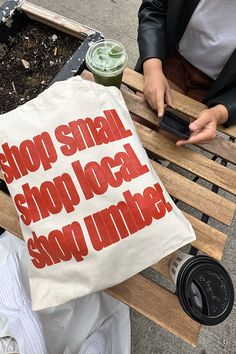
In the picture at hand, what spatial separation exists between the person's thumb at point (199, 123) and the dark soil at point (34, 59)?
2.18ft

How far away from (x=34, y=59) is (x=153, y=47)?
1.73ft

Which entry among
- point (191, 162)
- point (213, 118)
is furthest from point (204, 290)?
point (213, 118)

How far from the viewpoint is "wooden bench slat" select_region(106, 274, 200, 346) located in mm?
831

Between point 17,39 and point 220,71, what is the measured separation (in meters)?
0.84

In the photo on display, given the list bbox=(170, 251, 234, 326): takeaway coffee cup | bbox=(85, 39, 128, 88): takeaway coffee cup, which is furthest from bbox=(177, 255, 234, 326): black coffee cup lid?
bbox=(85, 39, 128, 88): takeaway coffee cup

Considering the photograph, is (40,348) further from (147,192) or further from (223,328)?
(223,328)

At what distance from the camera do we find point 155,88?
104cm

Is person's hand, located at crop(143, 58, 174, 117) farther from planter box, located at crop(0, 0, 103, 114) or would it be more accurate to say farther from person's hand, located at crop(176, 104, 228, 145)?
planter box, located at crop(0, 0, 103, 114)

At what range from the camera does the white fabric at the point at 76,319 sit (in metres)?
0.95

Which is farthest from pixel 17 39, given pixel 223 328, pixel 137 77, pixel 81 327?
pixel 223 328

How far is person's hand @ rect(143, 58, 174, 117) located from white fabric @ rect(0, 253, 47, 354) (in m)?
0.66

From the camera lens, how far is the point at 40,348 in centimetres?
80

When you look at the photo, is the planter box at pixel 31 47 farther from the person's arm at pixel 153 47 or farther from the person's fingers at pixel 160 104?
the person's fingers at pixel 160 104

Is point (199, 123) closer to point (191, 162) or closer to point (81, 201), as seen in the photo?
point (191, 162)
